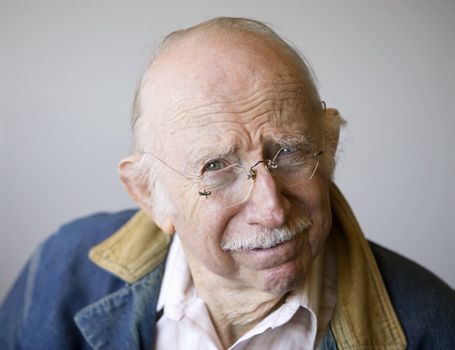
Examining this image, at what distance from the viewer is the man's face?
1.12m

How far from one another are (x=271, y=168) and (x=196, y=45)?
0.30 meters

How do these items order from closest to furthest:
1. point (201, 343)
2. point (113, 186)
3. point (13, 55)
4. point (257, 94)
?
point (257, 94)
point (201, 343)
point (13, 55)
point (113, 186)

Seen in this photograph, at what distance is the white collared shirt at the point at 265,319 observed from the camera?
4.19 feet

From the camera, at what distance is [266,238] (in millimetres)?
1129

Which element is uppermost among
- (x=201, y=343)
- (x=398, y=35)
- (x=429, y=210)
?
(x=398, y=35)

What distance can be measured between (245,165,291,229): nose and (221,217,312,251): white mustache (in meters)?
0.02

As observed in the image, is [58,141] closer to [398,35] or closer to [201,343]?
[201,343]

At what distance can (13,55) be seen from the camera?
2264mm

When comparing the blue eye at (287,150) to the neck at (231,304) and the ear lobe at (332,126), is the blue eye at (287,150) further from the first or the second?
the neck at (231,304)

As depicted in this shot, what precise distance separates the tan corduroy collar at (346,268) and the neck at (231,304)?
154mm

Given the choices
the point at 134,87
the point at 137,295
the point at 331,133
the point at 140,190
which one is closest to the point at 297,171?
the point at 331,133

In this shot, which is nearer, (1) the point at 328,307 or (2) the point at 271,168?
(2) the point at 271,168

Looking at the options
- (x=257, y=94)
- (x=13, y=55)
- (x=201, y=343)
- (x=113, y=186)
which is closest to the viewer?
(x=257, y=94)

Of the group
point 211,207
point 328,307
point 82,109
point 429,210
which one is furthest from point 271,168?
point 429,210
